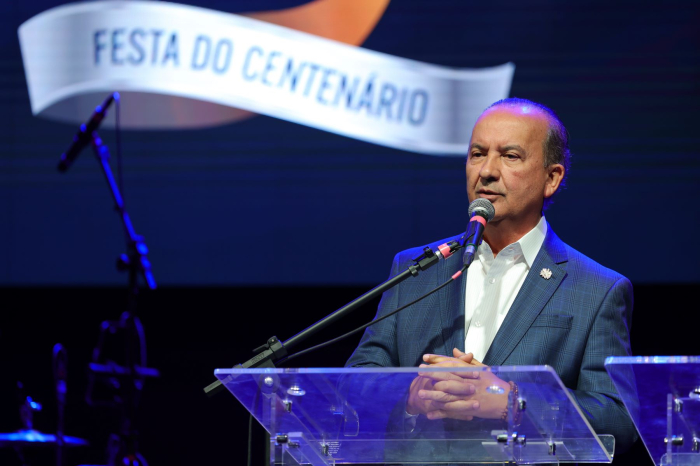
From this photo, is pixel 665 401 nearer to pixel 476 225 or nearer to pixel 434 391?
pixel 434 391

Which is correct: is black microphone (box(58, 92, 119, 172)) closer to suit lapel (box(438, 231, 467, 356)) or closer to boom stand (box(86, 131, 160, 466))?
Result: boom stand (box(86, 131, 160, 466))

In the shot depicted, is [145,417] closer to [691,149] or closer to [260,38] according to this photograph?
[260,38]

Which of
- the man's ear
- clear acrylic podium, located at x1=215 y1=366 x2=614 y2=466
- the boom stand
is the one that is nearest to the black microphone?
the boom stand

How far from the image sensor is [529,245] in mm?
2359

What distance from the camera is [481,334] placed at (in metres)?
2.27

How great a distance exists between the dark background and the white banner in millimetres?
83

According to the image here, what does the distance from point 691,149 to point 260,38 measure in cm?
225

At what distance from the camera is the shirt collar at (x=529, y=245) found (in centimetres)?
235

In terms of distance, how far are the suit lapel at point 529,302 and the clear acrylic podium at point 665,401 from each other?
1.95ft

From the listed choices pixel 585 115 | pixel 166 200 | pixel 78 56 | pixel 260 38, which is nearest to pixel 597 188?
pixel 585 115

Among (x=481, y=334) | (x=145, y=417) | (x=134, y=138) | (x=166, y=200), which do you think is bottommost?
(x=145, y=417)

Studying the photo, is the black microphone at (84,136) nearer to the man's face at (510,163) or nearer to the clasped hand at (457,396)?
the man's face at (510,163)

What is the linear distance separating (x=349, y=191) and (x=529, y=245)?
2.24m

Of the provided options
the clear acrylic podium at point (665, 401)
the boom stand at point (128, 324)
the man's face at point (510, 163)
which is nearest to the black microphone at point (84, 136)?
the boom stand at point (128, 324)
